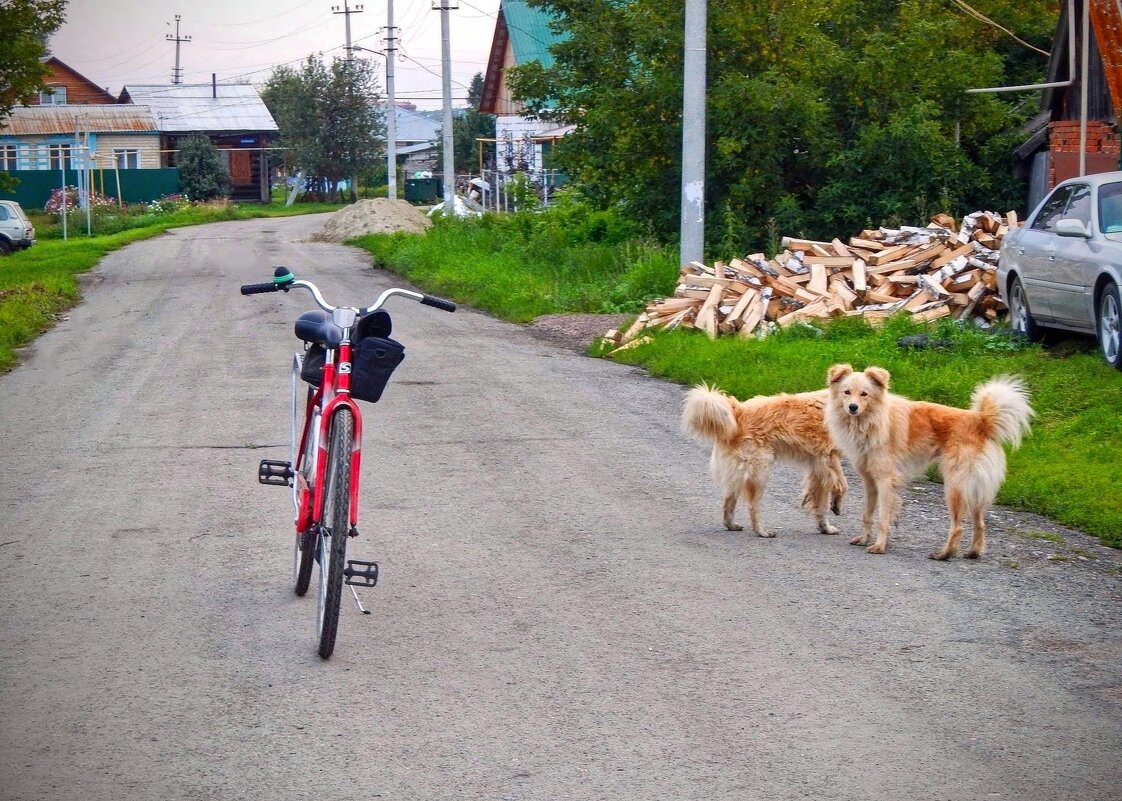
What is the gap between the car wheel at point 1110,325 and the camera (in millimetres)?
11719

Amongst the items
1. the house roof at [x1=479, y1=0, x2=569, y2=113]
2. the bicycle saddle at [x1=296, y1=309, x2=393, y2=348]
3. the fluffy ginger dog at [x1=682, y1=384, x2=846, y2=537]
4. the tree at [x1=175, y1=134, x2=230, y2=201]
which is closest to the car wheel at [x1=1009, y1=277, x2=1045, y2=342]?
the fluffy ginger dog at [x1=682, y1=384, x2=846, y2=537]

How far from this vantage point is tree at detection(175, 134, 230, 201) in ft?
208

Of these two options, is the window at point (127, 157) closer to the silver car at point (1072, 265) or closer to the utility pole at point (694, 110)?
the utility pole at point (694, 110)

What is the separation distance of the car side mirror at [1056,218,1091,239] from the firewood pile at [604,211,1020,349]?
2.44 m

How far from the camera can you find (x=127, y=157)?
223 feet

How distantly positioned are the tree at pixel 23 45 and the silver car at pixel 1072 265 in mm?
19381

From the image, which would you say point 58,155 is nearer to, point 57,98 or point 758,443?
point 57,98

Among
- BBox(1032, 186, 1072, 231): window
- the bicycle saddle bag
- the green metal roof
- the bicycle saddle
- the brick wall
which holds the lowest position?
the bicycle saddle bag

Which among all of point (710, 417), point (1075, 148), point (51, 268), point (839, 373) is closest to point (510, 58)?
point (51, 268)

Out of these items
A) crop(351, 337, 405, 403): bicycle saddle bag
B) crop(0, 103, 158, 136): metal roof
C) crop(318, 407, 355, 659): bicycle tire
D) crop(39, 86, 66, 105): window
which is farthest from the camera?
crop(39, 86, 66, 105): window

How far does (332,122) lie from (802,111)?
48.2 m

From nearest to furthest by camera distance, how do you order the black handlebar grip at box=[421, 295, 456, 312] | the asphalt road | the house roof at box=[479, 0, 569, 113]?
the asphalt road, the black handlebar grip at box=[421, 295, 456, 312], the house roof at box=[479, 0, 569, 113]

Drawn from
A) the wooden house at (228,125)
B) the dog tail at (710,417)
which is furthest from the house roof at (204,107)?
the dog tail at (710,417)

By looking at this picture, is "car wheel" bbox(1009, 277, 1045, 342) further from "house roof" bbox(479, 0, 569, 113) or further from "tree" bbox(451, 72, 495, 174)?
"tree" bbox(451, 72, 495, 174)
